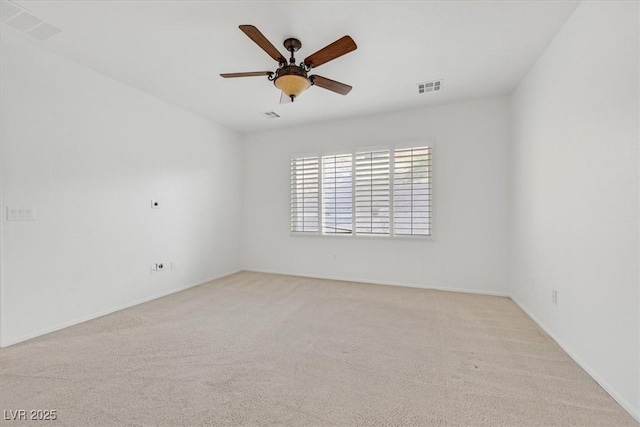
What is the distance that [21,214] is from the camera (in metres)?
2.59

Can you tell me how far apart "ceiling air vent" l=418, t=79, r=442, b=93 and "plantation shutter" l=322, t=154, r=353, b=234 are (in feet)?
5.00

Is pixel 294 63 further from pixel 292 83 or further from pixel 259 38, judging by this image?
pixel 259 38

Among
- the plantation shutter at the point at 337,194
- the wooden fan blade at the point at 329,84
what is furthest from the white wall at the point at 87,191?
the wooden fan blade at the point at 329,84

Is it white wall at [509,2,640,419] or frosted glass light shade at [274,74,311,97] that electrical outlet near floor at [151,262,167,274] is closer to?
frosted glass light shade at [274,74,311,97]

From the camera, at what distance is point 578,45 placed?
86.8 inches

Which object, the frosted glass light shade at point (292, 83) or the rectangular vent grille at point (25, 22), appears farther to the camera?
the frosted glass light shade at point (292, 83)

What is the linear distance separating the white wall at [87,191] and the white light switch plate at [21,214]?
44 mm

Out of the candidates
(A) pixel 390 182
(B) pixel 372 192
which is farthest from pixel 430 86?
(B) pixel 372 192

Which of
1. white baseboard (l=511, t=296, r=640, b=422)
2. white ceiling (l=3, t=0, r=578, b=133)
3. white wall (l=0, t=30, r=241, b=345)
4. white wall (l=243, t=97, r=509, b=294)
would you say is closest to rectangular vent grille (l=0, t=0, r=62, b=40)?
white ceiling (l=3, t=0, r=578, b=133)

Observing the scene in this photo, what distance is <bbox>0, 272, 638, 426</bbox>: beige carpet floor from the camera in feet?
5.42

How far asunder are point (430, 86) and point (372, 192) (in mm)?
1733

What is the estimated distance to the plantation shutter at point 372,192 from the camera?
14.8ft

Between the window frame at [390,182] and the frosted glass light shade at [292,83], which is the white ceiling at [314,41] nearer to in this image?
the frosted glass light shade at [292,83]

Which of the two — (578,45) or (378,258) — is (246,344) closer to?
(378,258)
